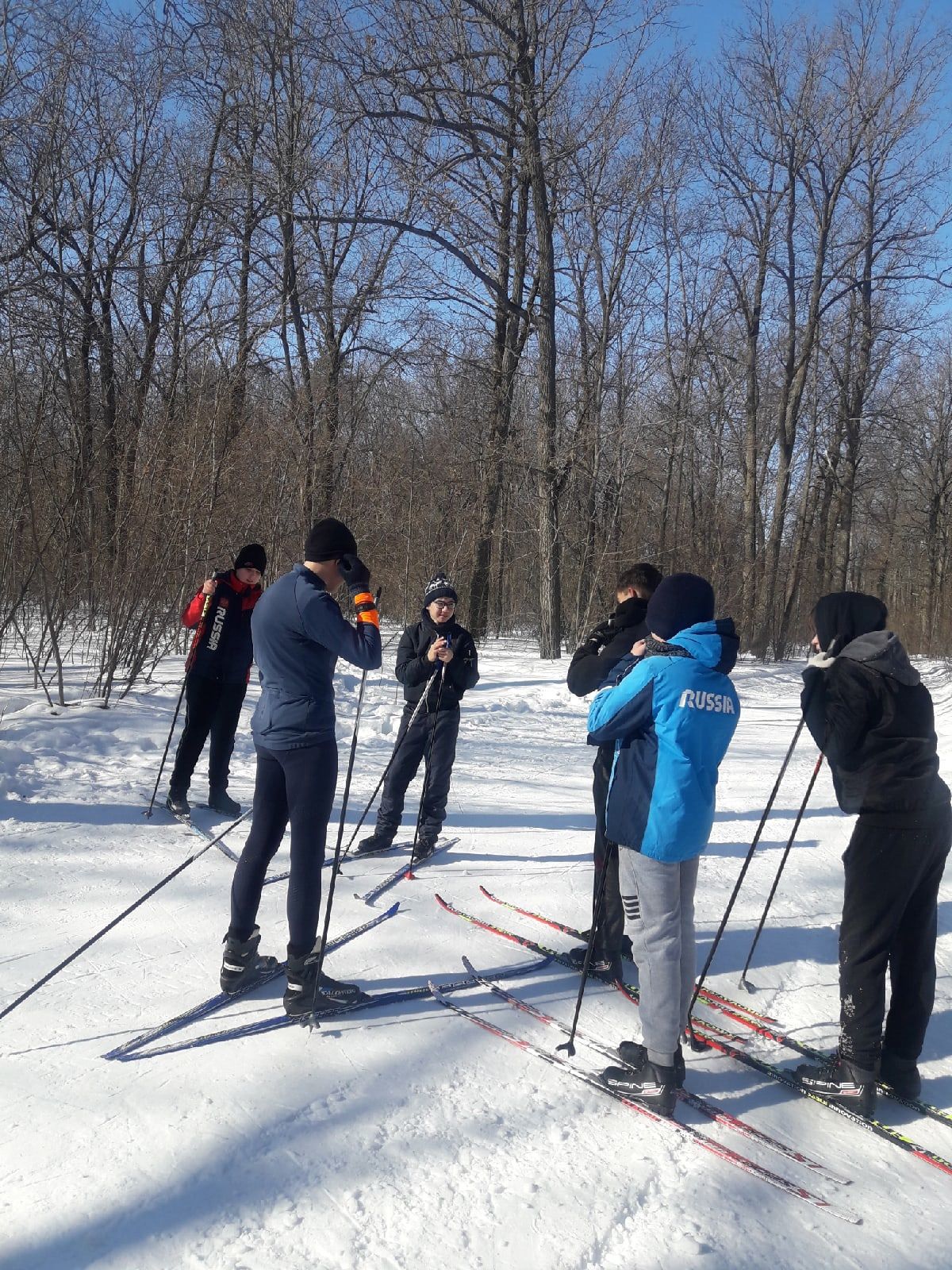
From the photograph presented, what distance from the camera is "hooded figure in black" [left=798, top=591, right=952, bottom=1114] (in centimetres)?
327

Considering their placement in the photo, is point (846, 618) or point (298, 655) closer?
point (846, 618)

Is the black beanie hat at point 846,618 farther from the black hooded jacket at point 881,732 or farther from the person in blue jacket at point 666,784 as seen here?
the person in blue jacket at point 666,784

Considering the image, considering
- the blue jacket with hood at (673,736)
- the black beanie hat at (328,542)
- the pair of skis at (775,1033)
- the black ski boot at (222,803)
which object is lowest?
the pair of skis at (775,1033)

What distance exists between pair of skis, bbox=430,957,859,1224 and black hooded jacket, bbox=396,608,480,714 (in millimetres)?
2250

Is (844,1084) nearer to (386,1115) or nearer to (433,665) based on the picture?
(386,1115)

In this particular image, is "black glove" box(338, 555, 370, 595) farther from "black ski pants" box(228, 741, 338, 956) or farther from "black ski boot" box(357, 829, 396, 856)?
"black ski boot" box(357, 829, 396, 856)

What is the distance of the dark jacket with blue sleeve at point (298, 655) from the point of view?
3.56m

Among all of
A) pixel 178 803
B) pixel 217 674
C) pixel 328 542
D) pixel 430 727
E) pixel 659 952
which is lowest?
pixel 178 803

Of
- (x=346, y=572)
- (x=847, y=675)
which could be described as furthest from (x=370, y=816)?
(x=847, y=675)

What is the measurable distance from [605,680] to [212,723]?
10.8 ft

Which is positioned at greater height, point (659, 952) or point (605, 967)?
point (659, 952)

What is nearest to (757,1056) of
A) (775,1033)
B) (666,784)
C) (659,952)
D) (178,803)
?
(775,1033)

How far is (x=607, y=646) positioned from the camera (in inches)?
173

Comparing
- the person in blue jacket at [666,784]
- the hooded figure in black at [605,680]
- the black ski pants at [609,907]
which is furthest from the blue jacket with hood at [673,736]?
the black ski pants at [609,907]
